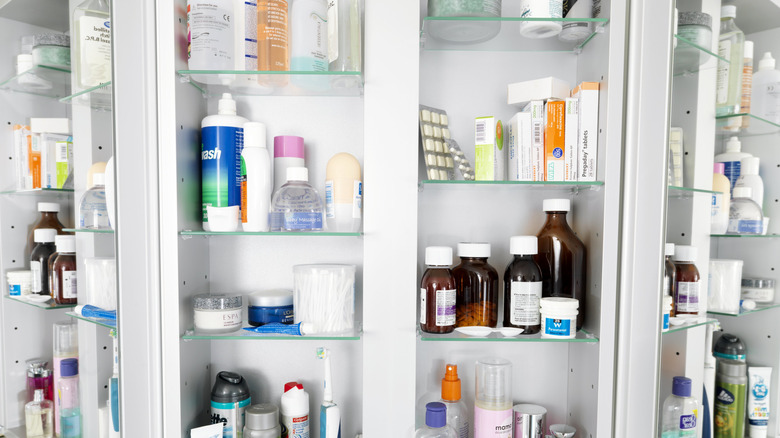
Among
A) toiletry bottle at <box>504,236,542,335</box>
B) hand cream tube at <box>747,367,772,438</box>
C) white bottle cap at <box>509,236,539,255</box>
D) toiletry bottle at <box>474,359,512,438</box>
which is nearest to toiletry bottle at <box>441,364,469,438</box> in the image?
toiletry bottle at <box>474,359,512,438</box>

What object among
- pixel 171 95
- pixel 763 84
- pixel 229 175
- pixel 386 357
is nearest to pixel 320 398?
pixel 386 357

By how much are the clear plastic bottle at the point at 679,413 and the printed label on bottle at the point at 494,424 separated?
11.4 inches

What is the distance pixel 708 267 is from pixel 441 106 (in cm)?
64

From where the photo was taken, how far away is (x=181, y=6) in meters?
0.89

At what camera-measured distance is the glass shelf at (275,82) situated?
2.93 ft

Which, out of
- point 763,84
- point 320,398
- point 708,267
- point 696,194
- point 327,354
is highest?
point 763,84

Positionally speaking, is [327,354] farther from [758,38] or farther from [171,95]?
[758,38]

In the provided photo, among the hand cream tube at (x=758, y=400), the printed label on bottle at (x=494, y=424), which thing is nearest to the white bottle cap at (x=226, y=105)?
the printed label on bottle at (x=494, y=424)

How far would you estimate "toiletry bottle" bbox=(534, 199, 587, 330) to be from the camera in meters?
0.95

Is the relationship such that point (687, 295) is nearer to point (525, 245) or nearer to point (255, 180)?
point (525, 245)

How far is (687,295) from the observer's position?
3.00 feet

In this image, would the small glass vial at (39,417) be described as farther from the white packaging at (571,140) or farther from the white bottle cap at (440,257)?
the white packaging at (571,140)

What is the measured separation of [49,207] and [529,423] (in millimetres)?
1124

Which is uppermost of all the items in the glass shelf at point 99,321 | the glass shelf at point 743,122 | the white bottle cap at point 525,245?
the glass shelf at point 743,122
